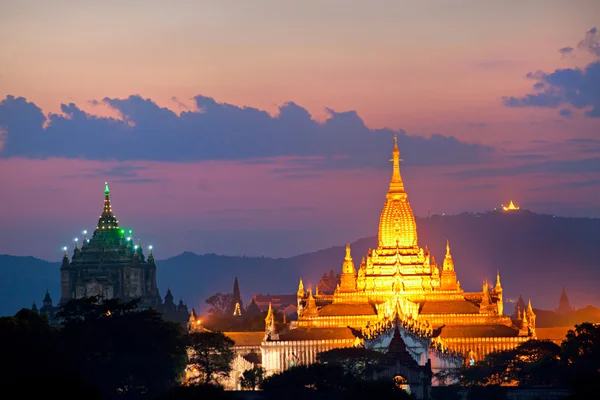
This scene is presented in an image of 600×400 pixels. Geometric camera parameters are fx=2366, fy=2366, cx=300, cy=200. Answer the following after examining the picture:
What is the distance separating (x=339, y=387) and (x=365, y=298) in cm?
4914

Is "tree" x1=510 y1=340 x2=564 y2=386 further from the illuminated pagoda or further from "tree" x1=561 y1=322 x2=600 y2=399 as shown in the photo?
the illuminated pagoda

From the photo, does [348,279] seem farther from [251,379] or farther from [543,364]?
[543,364]

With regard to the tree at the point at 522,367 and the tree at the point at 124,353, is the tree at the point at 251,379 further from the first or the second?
the tree at the point at 522,367

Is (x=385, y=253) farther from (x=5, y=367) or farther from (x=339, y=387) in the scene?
(x=5, y=367)

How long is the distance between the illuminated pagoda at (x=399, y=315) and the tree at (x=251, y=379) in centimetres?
909

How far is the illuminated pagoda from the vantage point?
6181 inches

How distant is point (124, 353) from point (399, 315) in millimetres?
35714

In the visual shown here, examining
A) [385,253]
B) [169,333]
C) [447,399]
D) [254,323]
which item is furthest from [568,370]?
[254,323]

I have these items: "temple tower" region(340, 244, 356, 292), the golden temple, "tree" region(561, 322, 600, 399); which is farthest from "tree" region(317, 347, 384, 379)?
"temple tower" region(340, 244, 356, 292)

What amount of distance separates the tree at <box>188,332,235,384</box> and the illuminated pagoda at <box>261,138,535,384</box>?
1298 centimetres

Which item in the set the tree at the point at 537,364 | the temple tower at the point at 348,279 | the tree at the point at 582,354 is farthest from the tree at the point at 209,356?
the temple tower at the point at 348,279

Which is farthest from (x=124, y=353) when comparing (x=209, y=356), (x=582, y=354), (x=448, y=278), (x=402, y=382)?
(x=448, y=278)

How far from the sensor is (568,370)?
130 m

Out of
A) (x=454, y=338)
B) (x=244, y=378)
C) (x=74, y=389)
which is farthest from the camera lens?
(x=454, y=338)
